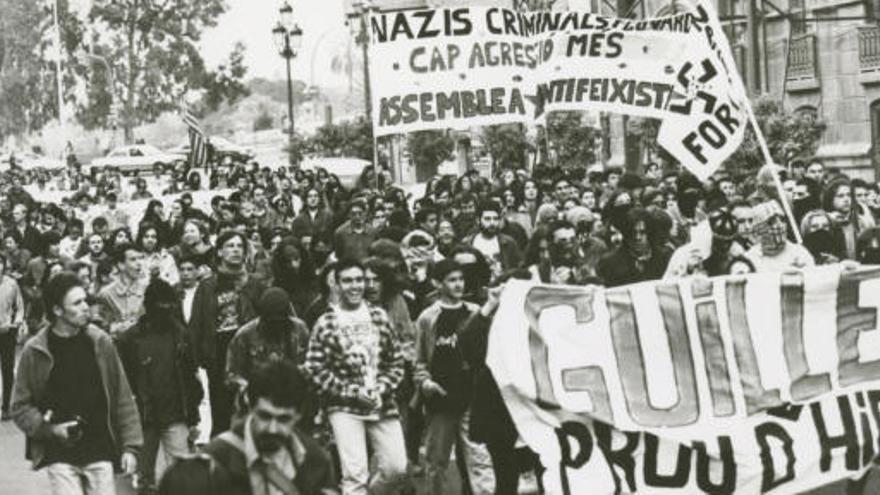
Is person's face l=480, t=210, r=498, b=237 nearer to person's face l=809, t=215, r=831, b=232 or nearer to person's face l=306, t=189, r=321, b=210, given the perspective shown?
person's face l=809, t=215, r=831, b=232

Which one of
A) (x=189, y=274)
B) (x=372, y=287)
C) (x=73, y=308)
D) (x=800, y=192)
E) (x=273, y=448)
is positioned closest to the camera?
(x=273, y=448)

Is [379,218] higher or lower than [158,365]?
higher

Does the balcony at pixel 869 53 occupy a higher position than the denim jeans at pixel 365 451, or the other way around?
the balcony at pixel 869 53

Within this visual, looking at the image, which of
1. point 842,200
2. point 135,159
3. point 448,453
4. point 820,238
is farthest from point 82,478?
point 135,159

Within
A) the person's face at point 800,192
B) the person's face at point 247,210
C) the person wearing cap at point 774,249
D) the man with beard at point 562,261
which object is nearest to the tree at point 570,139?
the person's face at point 247,210

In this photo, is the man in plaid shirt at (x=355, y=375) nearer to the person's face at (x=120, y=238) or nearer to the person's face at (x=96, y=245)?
the person's face at (x=120, y=238)

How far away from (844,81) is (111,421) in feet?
73.9

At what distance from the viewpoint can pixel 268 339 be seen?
980cm

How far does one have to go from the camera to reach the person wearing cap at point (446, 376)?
961cm

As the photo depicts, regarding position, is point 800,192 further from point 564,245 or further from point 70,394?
point 70,394

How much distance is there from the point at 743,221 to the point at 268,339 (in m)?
3.46

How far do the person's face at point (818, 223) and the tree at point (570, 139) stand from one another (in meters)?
20.3

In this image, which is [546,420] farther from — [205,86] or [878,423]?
[205,86]

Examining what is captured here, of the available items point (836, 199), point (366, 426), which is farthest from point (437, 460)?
point (836, 199)
